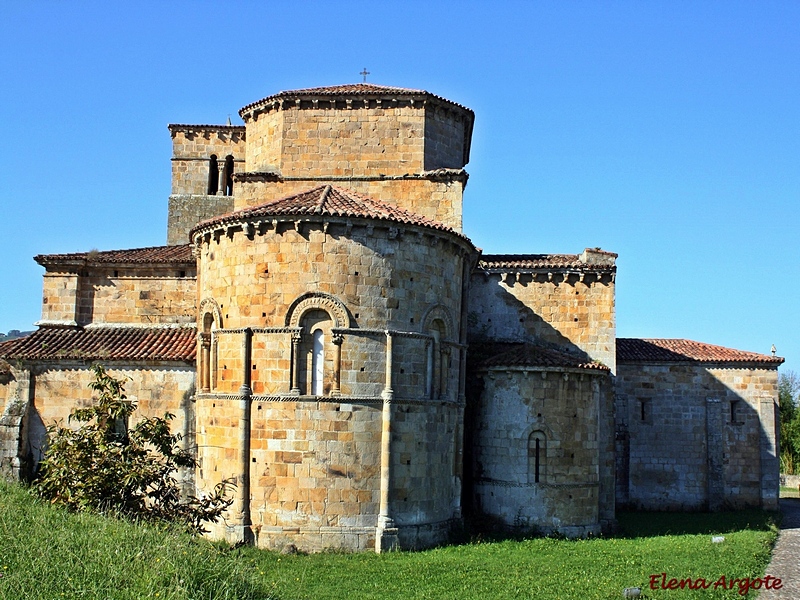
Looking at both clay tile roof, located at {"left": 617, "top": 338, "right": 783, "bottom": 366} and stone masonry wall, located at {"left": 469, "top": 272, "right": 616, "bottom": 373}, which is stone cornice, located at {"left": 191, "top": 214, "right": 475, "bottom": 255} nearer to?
stone masonry wall, located at {"left": 469, "top": 272, "right": 616, "bottom": 373}

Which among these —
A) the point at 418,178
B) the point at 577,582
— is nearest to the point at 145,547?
the point at 577,582

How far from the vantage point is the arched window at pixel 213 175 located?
2412cm

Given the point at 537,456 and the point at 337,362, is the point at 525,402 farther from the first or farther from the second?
the point at 337,362

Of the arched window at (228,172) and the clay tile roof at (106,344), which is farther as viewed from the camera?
the arched window at (228,172)

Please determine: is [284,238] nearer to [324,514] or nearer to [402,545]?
[324,514]

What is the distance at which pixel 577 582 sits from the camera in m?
12.8

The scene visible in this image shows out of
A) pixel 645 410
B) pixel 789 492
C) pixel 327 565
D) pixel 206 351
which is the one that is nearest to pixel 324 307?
pixel 206 351

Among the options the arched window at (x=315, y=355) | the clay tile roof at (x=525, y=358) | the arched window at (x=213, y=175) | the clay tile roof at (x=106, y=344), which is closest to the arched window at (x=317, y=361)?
the arched window at (x=315, y=355)

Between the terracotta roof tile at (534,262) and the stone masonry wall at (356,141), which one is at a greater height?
the stone masonry wall at (356,141)

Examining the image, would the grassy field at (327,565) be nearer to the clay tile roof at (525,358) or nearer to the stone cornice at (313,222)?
the clay tile roof at (525,358)

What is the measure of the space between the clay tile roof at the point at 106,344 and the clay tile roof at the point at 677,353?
1353cm

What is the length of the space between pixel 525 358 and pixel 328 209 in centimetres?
592

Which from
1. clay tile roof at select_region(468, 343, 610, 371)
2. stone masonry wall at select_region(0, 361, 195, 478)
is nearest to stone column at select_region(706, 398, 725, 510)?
clay tile roof at select_region(468, 343, 610, 371)

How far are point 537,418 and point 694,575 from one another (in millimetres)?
4960
